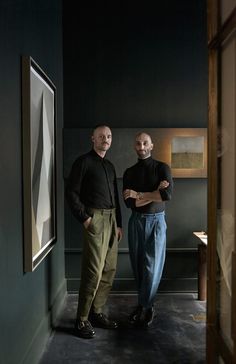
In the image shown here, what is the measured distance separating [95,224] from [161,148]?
139 centimetres

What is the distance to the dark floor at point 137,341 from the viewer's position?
105 inches

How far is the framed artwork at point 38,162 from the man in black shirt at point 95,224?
25 centimetres

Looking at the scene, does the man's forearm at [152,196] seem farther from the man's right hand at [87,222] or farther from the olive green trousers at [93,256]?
the man's right hand at [87,222]

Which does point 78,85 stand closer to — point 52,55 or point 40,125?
point 52,55

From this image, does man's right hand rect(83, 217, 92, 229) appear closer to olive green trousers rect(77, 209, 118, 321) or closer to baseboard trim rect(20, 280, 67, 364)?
olive green trousers rect(77, 209, 118, 321)

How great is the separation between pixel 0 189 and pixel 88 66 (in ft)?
8.32

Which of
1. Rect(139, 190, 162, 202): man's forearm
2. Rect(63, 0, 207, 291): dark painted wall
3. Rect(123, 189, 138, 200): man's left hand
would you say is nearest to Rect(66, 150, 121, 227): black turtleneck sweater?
Rect(123, 189, 138, 200): man's left hand

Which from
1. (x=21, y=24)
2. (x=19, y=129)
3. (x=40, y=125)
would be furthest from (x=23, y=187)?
(x=21, y=24)

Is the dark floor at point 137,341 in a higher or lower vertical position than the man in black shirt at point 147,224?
lower

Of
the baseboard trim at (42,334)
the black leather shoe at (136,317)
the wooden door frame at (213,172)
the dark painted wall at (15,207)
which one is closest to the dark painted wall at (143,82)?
the baseboard trim at (42,334)

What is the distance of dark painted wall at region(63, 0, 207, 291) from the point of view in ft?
13.2

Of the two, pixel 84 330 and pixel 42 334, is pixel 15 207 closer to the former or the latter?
pixel 42 334

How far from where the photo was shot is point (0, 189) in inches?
74.0

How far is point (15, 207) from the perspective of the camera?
2.15 meters
